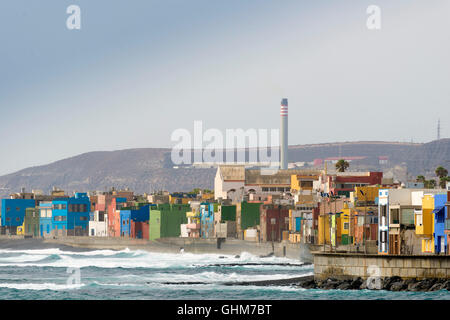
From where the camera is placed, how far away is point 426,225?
93.8m

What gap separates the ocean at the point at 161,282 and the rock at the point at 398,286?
1227 millimetres

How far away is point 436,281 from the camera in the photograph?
82812 millimetres

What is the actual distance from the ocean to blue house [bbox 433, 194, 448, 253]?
1205 centimetres

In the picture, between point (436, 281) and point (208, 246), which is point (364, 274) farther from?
point (208, 246)

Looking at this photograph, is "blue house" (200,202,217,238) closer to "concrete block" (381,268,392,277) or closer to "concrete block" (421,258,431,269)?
"concrete block" (381,268,392,277)

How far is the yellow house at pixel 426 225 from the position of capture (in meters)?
93.9

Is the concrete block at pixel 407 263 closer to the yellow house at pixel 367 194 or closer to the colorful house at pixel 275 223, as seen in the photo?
the yellow house at pixel 367 194

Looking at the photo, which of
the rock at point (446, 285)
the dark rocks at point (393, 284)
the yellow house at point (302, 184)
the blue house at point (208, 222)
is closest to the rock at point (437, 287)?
the dark rocks at point (393, 284)

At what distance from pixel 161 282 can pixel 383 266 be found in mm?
28807

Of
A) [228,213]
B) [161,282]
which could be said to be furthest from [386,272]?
[228,213]

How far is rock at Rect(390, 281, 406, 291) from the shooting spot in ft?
273
